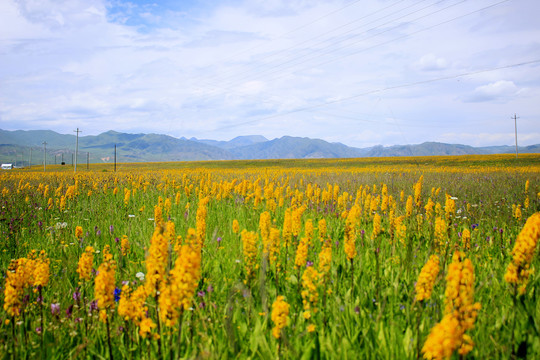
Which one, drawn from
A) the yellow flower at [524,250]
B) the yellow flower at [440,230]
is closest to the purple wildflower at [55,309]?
the yellow flower at [524,250]

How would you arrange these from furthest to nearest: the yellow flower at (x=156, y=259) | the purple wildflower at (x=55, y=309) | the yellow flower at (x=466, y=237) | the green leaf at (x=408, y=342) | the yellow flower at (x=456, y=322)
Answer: the yellow flower at (x=466, y=237) → the purple wildflower at (x=55, y=309) → the green leaf at (x=408, y=342) → the yellow flower at (x=156, y=259) → the yellow flower at (x=456, y=322)

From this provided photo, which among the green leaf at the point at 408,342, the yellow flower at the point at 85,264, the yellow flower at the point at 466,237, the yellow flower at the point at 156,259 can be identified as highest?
the yellow flower at the point at 156,259

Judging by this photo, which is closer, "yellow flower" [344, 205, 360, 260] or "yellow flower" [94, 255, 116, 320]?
"yellow flower" [94, 255, 116, 320]

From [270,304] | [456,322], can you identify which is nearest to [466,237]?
[270,304]

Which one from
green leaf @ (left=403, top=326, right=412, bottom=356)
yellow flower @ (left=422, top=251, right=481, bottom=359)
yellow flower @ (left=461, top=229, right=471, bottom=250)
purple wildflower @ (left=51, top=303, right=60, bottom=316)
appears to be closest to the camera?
yellow flower @ (left=422, top=251, right=481, bottom=359)

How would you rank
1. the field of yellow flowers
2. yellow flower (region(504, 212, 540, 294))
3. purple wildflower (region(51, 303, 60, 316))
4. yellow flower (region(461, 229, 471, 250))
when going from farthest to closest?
yellow flower (region(461, 229, 471, 250)), purple wildflower (region(51, 303, 60, 316)), yellow flower (region(504, 212, 540, 294)), the field of yellow flowers

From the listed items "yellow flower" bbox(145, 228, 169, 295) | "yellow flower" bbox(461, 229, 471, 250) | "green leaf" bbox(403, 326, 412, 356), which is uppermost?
"yellow flower" bbox(145, 228, 169, 295)

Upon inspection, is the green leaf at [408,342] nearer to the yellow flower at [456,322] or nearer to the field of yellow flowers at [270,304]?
the field of yellow flowers at [270,304]

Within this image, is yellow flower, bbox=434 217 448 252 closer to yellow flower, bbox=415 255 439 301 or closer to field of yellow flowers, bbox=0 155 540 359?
field of yellow flowers, bbox=0 155 540 359

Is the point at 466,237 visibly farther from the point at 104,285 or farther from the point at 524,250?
the point at 104,285

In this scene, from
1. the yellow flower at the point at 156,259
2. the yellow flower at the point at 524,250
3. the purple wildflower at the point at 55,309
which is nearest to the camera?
the yellow flower at the point at 156,259

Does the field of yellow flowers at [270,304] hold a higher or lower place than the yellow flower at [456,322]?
lower

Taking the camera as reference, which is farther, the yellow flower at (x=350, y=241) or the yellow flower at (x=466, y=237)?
the yellow flower at (x=466, y=237)

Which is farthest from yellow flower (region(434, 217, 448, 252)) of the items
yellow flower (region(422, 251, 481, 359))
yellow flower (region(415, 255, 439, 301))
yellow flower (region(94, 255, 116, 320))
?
yellow flower (region(94, 255, 116, 320))
